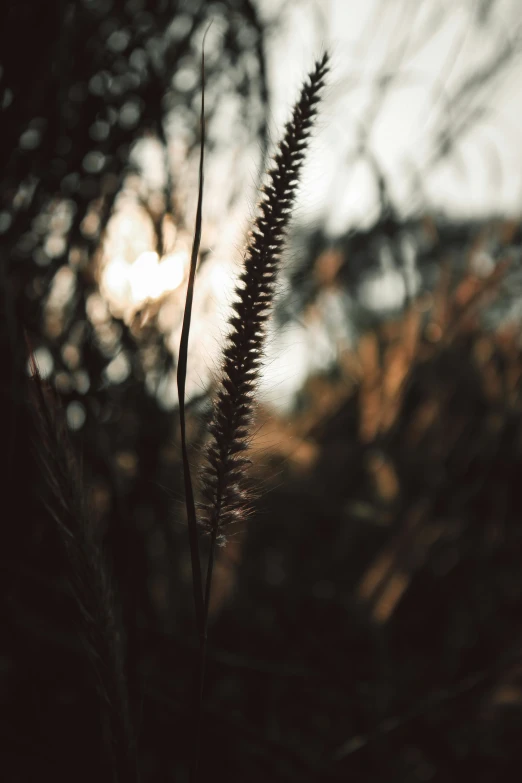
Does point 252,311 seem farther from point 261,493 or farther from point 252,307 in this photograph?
point 261,493

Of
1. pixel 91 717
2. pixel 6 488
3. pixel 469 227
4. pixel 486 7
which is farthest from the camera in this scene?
pixel 469 227

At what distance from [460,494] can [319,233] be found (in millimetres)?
568

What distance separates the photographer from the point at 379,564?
99 cm

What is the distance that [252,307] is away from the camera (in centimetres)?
30

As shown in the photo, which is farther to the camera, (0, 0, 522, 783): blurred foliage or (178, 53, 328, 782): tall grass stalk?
(0, 0, 522, 783): blurred foliage

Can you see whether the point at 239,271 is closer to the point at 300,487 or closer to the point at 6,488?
the point at 6,488

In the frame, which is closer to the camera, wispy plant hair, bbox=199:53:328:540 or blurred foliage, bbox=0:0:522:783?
wispy plant hair, bbox=199:53:328:540

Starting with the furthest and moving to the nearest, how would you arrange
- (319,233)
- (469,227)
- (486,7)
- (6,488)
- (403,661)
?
(469,227)
(403,661)
(319,233)
(486,7)
(6,488)

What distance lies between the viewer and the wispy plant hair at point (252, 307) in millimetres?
300

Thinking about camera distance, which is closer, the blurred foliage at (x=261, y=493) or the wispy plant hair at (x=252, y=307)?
the wispy plant hair at (x=252, y=307)

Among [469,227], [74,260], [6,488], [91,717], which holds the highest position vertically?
[469,227]

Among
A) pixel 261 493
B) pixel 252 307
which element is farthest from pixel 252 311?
pixel 261 493

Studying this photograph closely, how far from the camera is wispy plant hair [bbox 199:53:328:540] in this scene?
0.99 feet

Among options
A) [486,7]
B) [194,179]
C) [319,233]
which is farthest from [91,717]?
[486,7]
